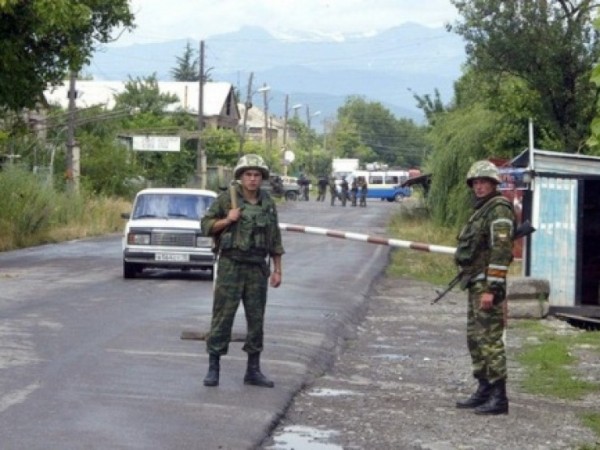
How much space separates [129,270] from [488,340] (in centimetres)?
1452

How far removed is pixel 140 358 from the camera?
44.2 ft

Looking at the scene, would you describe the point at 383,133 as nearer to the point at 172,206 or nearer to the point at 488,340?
the point at 172,206

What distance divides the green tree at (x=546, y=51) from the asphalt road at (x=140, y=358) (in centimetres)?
708

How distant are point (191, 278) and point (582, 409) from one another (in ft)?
46.1

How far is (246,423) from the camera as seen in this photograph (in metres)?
10.1

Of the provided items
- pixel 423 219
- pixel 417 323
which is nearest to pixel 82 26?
pixel 417 323

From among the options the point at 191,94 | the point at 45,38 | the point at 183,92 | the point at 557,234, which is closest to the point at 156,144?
the point at 45,38

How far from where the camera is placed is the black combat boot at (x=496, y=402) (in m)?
11.1

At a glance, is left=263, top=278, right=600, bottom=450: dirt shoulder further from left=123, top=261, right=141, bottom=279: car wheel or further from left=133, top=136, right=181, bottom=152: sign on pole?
left=133, top=136, right=181, bottom=152: sign on pole

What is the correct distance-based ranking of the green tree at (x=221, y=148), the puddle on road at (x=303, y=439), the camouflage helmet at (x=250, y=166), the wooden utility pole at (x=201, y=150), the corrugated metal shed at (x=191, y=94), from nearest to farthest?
the puddle on road at (x=303, y=439) → the camouflage helmet at (x=250, y=166) → the wooden utility pole at (x=201, y=150) → the green tree at (x=221, y=148) → the corrugated metal shed at (x=191, y=94)

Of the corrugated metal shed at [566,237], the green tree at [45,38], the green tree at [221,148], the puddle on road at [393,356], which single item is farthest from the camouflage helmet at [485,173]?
the green tree at [221,148]

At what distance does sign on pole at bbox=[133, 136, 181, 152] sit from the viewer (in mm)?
64625

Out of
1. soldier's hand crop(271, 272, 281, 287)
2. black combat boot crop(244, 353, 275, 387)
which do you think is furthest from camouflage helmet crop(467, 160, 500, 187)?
black combat boot crop(244, 353, 275, 387)

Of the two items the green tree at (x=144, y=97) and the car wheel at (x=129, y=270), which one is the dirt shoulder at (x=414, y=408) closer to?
the car wheel at (x=129, y=270)
